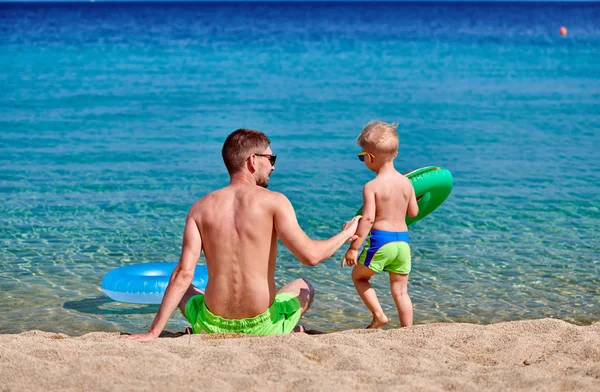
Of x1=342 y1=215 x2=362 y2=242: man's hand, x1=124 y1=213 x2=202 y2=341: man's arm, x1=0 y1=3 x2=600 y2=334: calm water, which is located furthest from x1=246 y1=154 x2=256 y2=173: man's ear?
x1=0 y1=3 x2=600 y2=334: calm water

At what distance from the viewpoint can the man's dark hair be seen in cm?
452

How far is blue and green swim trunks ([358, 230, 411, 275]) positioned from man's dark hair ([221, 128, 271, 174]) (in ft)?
3.45

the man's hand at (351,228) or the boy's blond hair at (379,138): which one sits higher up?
the boy's blond hair at (379,138)

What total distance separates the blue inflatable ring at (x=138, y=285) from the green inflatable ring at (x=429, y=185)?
1675 millimetres

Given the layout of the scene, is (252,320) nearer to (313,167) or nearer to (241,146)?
(241,146)

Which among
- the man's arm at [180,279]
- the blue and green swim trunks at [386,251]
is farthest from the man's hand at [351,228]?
the man's arm at [180,279]

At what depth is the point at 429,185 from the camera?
18.4ft

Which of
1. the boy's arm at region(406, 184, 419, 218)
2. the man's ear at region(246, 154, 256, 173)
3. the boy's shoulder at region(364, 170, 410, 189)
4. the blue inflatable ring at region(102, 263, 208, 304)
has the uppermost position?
the man's ear at region(246, 154, 256, 173)

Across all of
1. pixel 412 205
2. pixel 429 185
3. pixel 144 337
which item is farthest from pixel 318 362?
pixel 429 185

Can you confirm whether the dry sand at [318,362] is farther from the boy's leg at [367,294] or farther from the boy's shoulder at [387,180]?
the boy's shoulder at [387,180]

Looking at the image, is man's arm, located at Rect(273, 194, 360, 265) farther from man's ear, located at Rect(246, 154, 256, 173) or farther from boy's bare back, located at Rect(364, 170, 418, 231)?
boy's bare back, located at Rect(364, 170, 418, 231)

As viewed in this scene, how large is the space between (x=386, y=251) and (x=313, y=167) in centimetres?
630

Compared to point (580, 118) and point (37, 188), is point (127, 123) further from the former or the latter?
point (580, 118)

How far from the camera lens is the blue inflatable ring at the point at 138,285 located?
20.4 ft
